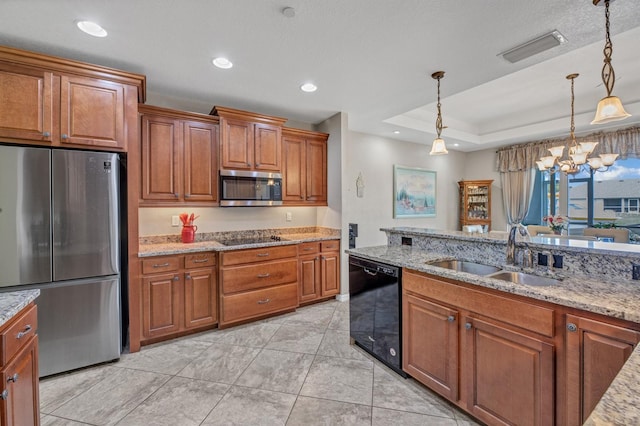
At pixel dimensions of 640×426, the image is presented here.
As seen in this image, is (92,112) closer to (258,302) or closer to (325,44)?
(325,44)

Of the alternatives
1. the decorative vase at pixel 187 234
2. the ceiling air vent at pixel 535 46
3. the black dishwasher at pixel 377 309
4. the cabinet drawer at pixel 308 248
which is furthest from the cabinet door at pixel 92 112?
the ceiling air vent at pixel 535 46

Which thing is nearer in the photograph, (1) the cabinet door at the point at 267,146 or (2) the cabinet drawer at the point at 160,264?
(2) the cabinet drawer at the point at 160,264

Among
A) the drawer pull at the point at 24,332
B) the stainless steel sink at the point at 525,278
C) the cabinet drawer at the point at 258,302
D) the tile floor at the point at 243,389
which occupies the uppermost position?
the stainless steel sink at the point at 525,278

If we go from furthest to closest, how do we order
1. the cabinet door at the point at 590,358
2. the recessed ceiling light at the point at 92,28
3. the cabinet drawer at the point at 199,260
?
1. the cabinet drawer at the point at 199,260
2. the recessed ceiling light at the point at 92,28
3. the cabinet door at the point at 590,358

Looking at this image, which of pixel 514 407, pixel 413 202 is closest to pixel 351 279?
pixel 514 407

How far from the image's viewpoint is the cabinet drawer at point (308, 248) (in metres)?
Result: 3.65

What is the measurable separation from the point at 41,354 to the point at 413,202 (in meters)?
5.53

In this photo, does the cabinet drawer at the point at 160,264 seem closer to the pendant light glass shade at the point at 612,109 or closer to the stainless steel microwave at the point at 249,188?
the stainless steel microwave at the point at 249,188

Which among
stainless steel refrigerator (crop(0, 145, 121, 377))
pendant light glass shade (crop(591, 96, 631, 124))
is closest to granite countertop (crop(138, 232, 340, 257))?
stainless steel refrigerator (crop(0, 145, 121, 377))

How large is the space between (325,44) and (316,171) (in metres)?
2.04

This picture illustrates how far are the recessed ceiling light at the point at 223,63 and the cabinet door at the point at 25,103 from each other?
4.11 feet

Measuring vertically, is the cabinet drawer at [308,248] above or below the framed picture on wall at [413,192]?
below

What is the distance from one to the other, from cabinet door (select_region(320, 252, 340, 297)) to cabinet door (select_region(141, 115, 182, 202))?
202 centimetres

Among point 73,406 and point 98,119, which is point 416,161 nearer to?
point 98,119
